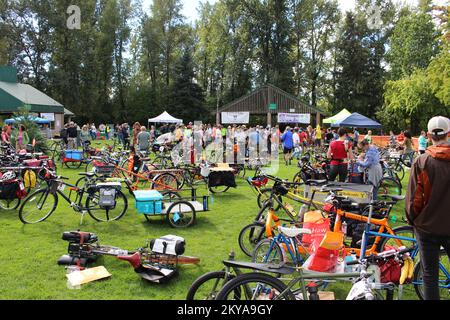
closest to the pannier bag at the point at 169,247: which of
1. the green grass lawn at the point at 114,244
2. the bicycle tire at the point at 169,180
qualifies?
the green grass lawn at the point at 114,244

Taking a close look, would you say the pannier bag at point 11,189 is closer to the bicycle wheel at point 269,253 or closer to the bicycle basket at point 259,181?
the bicycle basket at point 259,181

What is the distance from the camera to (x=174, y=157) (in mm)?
12484

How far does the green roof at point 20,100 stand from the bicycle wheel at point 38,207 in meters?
16.6

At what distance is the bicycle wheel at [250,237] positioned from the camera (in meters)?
5.53

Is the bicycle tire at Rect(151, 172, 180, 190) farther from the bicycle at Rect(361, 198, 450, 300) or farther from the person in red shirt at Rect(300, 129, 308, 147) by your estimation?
the person in red shirt at Rect(300, 129, 308, 147)

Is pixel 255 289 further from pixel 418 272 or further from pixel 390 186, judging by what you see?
pixel 390 186

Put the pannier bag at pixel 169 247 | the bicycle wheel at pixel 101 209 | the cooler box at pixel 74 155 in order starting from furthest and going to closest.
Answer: the cooler box at pixel 74 155 → the bicycle wheel at pixel 101 209 → the pannier bag at pixel 169 247

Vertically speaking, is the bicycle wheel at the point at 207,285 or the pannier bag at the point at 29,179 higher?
the pannier bag at the point at 29,179

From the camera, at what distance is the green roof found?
917 inches

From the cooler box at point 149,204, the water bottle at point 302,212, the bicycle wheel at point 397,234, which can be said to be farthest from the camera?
the cooler box at point 149,204

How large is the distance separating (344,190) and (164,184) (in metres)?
4.85

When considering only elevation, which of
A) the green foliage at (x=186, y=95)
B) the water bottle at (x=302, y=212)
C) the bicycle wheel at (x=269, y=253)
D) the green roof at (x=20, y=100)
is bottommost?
the bicycle wheel at (x=269, y=253)
